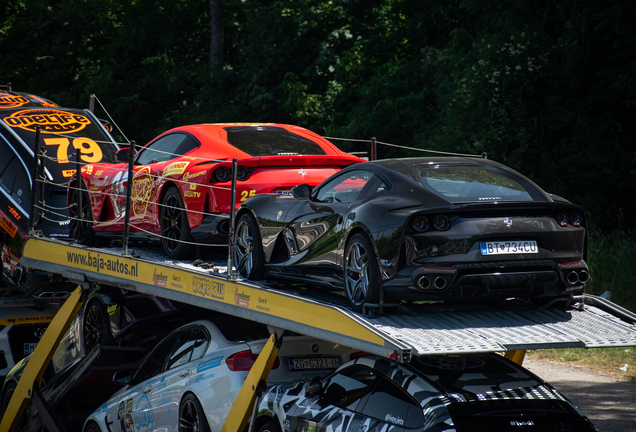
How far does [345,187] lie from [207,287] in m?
1.48

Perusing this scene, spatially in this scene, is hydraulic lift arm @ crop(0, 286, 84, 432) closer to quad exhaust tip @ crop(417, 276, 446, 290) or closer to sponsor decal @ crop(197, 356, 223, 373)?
sponsor decal @ crop(197, 356, 223, 373)

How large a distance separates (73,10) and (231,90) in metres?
7.40

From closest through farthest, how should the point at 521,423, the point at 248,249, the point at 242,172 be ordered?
the point at 521,423, the point at 248,249, the point at 242,172

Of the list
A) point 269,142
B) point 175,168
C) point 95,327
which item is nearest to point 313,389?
point 175,168

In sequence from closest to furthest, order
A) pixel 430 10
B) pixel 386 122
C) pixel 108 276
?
pixel 108 276
pixel 386 122
pixel 430 10

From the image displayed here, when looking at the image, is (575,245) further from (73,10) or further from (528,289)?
(73,10)

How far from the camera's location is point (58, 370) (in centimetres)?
952

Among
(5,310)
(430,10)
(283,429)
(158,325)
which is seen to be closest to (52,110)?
(5,310)

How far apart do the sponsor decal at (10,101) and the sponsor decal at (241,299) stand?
8.59 metres

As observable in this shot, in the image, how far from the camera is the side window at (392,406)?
450 cm

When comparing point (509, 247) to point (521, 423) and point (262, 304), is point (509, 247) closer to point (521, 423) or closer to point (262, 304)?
point (521, 423)

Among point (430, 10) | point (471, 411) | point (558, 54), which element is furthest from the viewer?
point (430, 10)

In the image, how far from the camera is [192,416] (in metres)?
6.22

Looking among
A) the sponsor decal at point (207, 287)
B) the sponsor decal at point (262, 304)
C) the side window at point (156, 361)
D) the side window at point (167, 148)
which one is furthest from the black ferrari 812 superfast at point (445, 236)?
the side window at point (167, 148)
